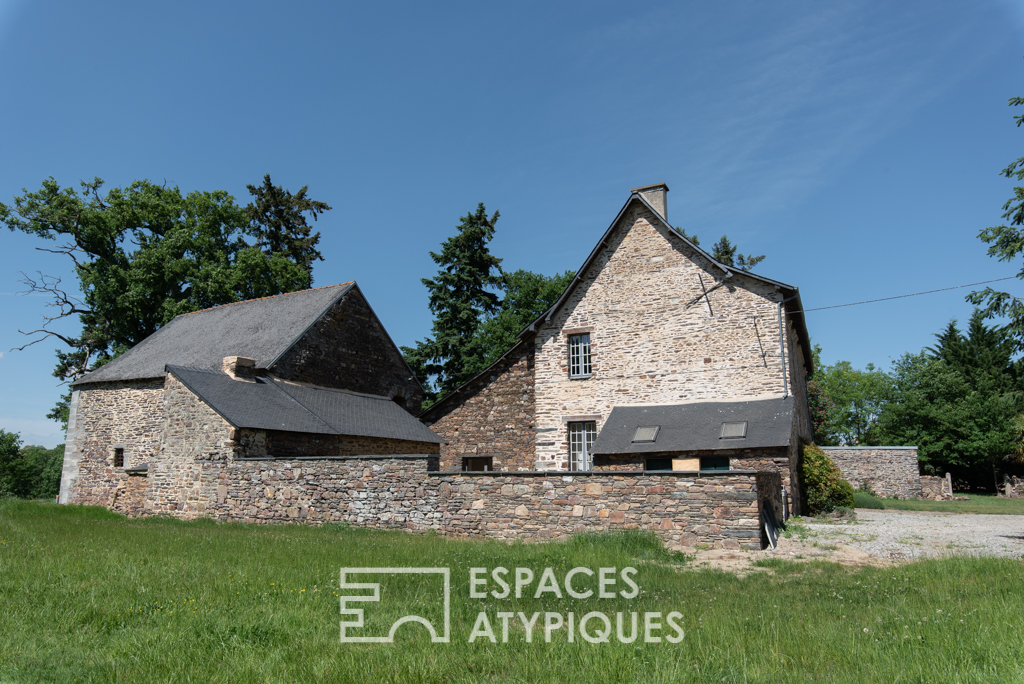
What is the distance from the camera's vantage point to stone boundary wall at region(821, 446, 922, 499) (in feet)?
95.8

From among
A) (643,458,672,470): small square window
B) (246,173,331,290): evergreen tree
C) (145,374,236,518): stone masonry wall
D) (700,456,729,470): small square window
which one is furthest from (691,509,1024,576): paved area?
(246,173,331,290): evergreen tree

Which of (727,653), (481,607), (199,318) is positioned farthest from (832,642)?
(199,318)

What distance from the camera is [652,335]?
1950 cm

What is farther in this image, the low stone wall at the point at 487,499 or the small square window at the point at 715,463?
the small square window at the point at 715,463

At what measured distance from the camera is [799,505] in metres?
17.6

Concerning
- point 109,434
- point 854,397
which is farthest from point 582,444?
point 854,397

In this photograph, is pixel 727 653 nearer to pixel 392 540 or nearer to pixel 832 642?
pixel 832 642

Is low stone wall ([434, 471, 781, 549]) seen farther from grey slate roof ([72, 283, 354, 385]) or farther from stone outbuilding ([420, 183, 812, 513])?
grey slate roof ([72, 283, 354, 385])

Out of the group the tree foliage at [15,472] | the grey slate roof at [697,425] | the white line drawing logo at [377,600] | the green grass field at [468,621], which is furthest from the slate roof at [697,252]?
the tree foliage at [15,472]

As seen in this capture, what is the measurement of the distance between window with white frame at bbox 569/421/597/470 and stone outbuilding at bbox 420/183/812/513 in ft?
0.11

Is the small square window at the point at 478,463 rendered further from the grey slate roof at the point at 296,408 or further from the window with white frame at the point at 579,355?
the window with white frame at the point at 579,355

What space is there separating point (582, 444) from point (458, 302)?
16.1 metres

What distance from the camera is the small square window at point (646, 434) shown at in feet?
56.9

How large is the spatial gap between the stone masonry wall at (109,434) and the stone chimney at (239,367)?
3747mm
